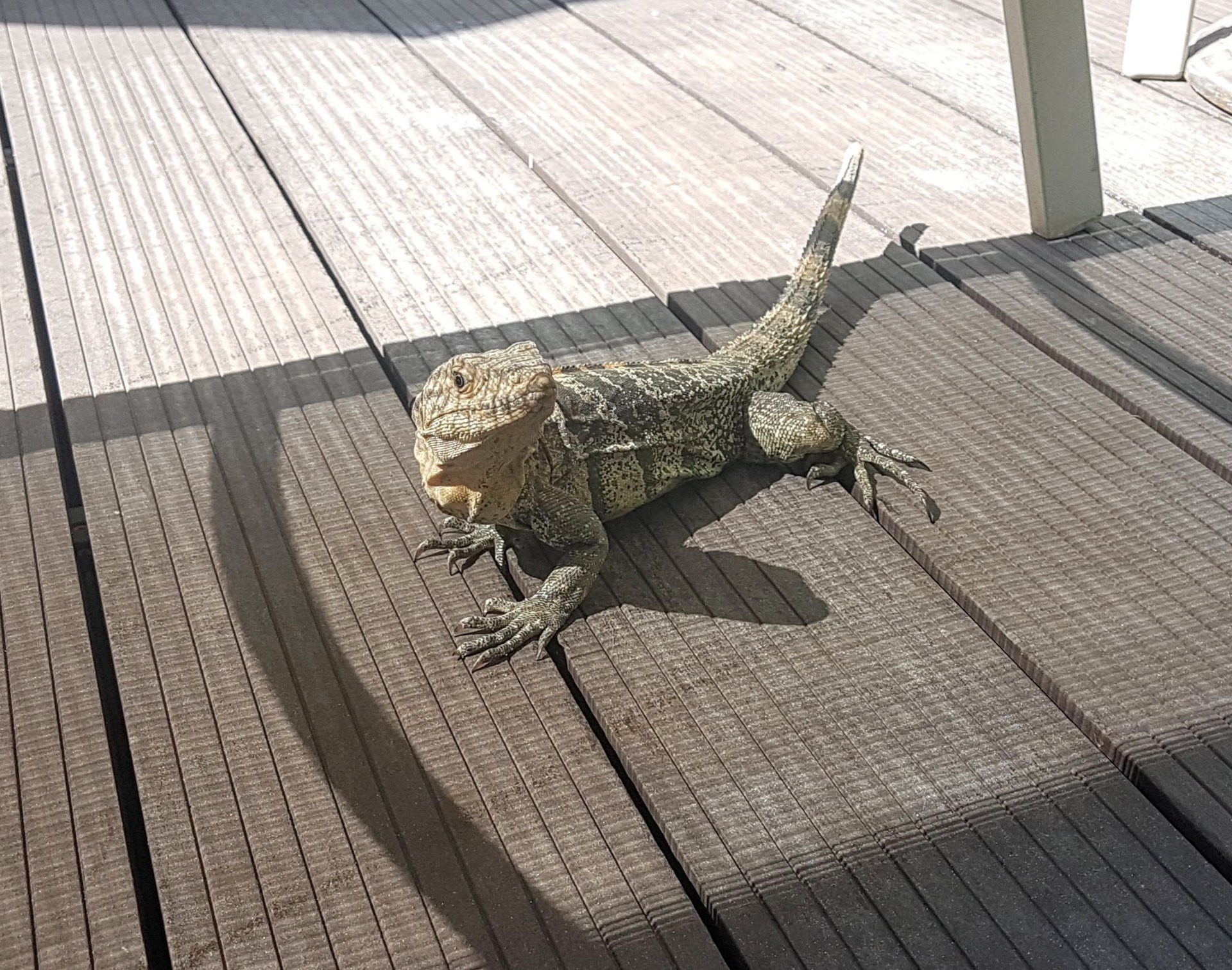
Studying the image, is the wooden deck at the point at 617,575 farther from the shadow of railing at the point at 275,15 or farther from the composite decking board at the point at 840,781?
the shadow of railing at the point at 275,15

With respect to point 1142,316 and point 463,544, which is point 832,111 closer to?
point 1142,316

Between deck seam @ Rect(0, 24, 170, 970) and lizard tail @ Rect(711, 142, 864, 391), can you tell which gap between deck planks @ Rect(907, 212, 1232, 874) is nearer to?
lizard tail @ Rect(711, 142, 864, 391)

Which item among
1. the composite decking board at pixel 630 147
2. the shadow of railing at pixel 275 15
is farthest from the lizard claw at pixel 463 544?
the shadow of railing at pixel 275 15

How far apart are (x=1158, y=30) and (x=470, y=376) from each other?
4241 millimetres

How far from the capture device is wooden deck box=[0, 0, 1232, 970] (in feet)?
7.00

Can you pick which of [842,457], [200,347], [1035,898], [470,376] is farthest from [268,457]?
[1035,898]

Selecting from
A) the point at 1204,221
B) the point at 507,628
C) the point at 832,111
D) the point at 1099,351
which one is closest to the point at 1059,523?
the point at 1099,351

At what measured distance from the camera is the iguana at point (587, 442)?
8.35 feet

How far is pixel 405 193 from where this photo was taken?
15.6 ft

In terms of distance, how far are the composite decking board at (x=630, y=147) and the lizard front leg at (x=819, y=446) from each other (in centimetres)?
94

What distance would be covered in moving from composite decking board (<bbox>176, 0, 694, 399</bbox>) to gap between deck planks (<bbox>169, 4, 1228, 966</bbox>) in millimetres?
1078

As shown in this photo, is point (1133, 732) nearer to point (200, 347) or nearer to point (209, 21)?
point (200, 347)

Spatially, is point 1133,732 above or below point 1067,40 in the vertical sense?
below

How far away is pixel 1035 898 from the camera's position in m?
2.12
